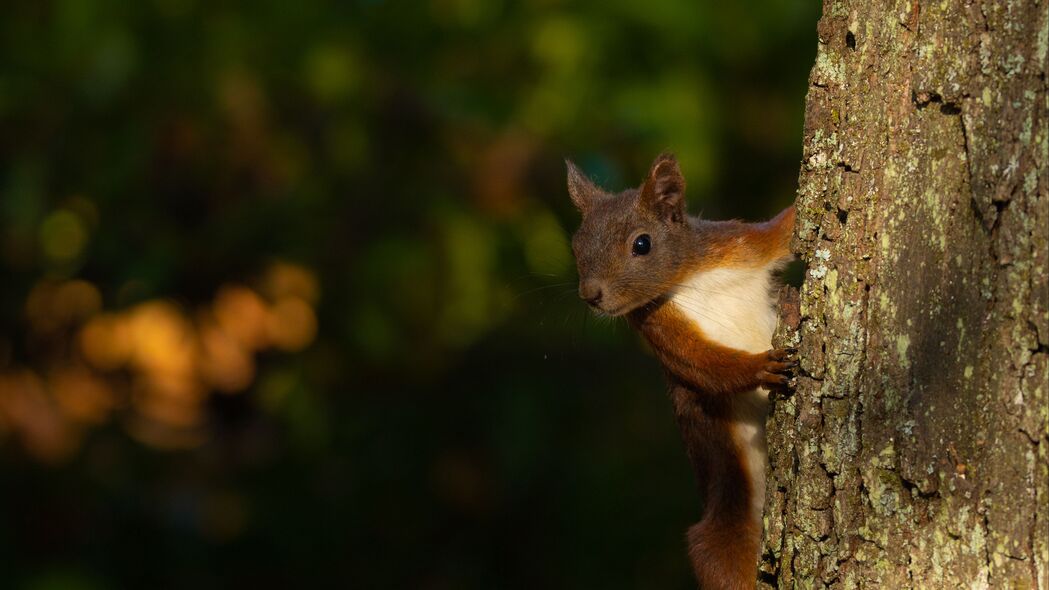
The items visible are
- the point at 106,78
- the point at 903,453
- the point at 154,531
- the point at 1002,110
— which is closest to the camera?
the point at 1002,110

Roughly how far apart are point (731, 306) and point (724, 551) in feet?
1.85

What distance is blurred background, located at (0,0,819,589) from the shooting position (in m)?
4.45

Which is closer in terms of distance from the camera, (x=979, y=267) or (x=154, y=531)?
(x=979, y=267)

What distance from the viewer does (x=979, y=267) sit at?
5.39 ft

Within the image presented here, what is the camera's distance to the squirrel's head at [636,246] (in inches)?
111

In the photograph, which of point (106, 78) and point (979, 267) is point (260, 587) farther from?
point (979, 267)

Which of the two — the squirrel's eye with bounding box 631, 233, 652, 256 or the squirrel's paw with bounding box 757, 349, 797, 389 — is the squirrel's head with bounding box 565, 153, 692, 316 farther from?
the squirrel's paw with bounding box 757, 349, 797, 389

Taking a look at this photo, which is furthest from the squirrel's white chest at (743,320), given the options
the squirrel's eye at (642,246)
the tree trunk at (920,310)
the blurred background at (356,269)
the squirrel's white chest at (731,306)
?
the blurred background at (356,269)

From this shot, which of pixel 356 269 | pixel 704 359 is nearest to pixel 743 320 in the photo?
pixel 704 359

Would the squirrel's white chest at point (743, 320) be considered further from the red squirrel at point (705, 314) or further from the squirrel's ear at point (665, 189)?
the squirrel's ear at point (665, 189)

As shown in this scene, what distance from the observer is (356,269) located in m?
4.71

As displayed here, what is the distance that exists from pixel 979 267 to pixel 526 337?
3.17 m

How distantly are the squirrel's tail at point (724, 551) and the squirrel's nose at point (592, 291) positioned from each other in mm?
569

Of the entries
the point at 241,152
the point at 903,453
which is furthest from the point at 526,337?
the point at 903,453
